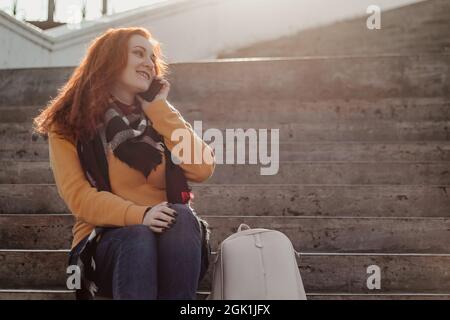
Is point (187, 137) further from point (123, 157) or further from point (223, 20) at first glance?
point (223, 20)

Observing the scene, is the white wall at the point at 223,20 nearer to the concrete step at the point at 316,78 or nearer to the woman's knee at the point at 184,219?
the concrete step at the point at 316,78

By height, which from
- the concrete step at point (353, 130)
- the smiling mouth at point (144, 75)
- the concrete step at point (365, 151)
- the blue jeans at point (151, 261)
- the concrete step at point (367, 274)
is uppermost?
the smiling mouth at point (144, 75)

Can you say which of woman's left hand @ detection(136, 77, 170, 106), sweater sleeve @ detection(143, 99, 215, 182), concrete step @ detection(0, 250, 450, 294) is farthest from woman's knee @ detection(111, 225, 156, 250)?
concrete step @ detection(0, 250, 450, 294)

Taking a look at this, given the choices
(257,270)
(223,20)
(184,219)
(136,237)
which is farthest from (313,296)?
(223,20)

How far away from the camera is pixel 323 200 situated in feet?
11.4

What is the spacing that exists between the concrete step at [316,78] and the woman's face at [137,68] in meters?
2.24

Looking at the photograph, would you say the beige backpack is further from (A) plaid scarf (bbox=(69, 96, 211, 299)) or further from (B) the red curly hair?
(B) the red curly hair

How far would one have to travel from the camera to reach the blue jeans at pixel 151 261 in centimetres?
211

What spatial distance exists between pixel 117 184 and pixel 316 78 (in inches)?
109

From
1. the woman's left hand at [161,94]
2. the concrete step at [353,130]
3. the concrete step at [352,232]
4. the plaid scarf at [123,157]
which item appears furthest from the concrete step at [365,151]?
the plaid scarf at [123,157]

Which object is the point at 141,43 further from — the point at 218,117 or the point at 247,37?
the point at 247,37

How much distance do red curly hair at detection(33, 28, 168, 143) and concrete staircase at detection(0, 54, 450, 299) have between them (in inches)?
34.3
